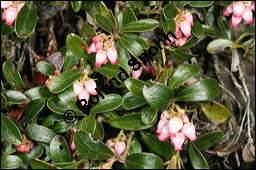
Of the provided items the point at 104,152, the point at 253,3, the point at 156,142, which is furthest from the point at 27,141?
the point at 253,3

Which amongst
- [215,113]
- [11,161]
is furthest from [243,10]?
Result: [11,161]

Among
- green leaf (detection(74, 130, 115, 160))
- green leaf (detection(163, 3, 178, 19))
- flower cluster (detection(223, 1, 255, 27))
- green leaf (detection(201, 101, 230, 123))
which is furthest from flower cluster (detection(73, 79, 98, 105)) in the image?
flower cluster (detection(223, 1, 255, 27))

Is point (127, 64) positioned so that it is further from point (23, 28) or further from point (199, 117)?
point (199, 117)

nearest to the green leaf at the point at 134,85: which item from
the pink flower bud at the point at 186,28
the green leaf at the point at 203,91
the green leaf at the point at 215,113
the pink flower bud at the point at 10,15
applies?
the green leaf at the point at 203,91

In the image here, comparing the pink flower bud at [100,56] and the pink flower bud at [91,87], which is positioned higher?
the pink flower bud at [100,56]

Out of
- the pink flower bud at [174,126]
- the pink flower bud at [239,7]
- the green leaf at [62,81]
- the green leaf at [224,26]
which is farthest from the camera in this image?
the green leaf at [224,26]

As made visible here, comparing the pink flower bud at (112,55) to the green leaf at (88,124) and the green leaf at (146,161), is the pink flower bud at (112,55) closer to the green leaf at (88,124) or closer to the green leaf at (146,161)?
the green leaf at (88,124)

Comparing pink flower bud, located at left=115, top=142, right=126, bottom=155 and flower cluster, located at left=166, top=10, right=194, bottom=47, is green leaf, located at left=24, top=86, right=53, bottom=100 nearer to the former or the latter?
pink flower bud, located at left=115, top=142, right=126, bottom=155
